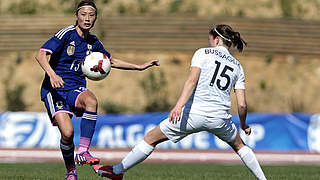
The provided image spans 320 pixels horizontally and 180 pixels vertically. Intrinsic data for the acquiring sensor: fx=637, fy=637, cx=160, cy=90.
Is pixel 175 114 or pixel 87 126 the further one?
pixel 87 126

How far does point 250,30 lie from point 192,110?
22902 millimetres

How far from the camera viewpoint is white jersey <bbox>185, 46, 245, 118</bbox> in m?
7.21

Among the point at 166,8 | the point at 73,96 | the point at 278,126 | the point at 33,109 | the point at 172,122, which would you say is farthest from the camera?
the point at 166,8

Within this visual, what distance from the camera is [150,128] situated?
20.5 m

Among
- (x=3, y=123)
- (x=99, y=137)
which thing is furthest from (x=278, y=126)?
(x=3, y=123)

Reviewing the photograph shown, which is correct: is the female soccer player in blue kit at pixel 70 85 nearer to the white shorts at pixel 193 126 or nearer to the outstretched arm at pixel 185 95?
the white shorts at pixel 193 126

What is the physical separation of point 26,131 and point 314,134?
9.24 meters

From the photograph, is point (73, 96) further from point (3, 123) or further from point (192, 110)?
point (3, 123)

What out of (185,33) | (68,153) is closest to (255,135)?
(185,33)

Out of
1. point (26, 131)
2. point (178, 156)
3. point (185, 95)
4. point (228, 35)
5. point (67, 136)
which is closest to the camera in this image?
point (185, 95)

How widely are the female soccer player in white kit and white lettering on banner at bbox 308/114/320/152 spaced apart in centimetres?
1307

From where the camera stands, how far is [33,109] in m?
29.3

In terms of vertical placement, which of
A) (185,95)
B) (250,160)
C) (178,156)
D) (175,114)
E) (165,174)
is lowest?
(178,156)

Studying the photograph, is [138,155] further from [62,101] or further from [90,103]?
[62,101]
